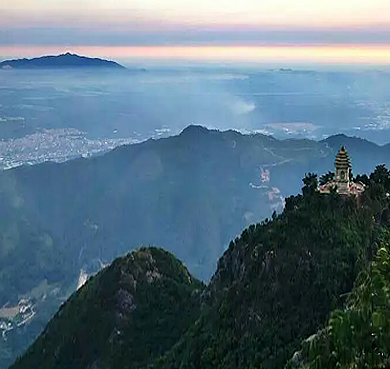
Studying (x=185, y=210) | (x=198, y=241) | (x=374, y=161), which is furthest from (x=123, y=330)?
(x=374, y=161)

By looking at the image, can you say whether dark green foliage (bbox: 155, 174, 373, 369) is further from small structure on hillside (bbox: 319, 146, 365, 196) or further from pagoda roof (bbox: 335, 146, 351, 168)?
pagoda roof (bbox: 335, 146, 351, 168)

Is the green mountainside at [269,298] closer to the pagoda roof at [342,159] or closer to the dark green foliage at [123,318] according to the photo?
the dark green foliage at [123,318]

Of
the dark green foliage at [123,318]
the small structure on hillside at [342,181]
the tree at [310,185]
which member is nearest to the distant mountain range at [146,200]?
the dark green foliage at [123,318]

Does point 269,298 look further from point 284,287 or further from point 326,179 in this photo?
point 326,179

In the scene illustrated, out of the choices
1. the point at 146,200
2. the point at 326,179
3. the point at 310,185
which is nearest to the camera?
the point at 310,185

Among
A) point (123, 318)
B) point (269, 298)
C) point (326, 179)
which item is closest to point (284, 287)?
point (269, 298)
